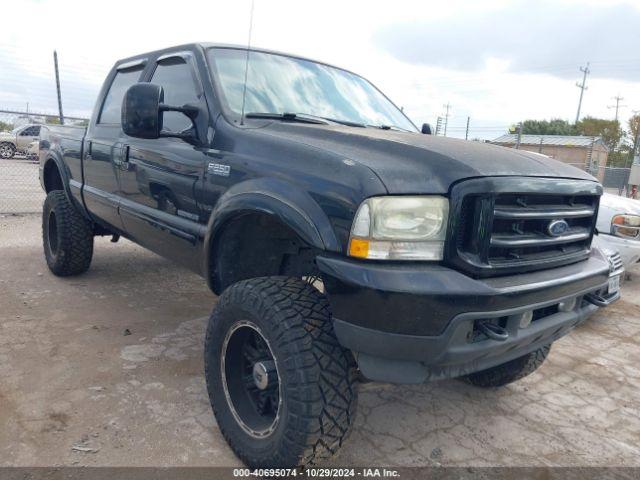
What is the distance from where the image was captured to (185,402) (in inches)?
109

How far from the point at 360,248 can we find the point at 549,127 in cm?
5854

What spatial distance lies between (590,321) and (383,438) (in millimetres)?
3080

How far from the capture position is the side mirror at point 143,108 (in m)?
2.50

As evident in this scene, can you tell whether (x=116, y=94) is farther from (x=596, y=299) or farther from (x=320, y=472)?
(x=596, y=299)

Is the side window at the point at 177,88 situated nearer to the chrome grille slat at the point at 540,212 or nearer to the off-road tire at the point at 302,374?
the off-road tire at the point at 302,374

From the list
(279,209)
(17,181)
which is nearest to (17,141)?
(17,181)

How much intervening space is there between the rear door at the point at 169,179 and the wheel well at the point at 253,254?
0.24m

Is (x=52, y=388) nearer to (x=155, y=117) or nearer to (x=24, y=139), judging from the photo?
(x=155, y=117)

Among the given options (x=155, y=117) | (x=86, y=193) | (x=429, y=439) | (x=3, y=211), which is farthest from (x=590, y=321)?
(x=3, y=211)

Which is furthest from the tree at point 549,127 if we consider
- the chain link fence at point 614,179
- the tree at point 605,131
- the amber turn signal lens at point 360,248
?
the amber turn signal lens at point 360,248

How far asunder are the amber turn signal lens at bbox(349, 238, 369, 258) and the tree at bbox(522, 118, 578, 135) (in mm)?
55507

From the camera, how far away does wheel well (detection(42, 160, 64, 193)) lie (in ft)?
16.6

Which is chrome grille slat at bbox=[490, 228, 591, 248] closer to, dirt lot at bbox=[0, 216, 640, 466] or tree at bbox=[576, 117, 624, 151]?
dirt lot at bbox=[0, 216, 640, 466]

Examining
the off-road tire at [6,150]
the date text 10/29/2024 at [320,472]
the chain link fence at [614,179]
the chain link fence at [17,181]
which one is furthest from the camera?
the off-road tire at [6,150]
